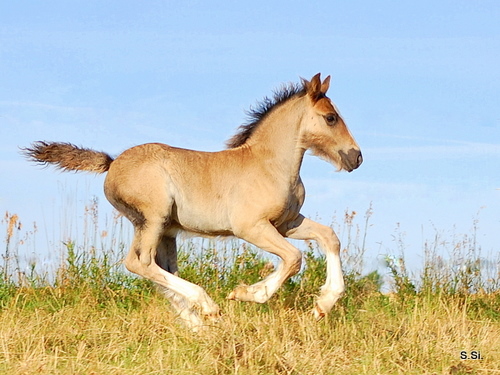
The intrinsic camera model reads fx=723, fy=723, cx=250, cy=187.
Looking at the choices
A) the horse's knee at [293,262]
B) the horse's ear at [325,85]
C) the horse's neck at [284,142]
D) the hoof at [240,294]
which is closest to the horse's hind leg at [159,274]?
the hoof at [240,294]

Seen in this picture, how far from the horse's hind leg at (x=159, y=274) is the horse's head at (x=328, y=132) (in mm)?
1944

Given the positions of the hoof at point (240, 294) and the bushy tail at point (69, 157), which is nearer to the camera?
the hoof at point (240, 294)

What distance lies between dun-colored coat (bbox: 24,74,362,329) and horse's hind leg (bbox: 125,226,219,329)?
1cm

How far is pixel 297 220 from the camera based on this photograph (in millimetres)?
7953

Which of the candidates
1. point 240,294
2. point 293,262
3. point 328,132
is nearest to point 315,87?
point 328,132

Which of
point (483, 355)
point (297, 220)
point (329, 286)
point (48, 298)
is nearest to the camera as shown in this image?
point (483, 355)

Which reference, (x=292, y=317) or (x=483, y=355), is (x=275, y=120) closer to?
(x=292, y=317)

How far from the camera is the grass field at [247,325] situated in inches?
233

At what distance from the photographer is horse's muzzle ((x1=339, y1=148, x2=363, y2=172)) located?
7793 mm

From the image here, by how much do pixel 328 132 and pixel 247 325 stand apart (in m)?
2.36

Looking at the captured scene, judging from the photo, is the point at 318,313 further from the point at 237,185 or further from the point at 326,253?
the point at 237,185

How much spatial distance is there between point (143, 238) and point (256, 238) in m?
1.26

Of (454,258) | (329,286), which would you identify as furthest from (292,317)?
(454,258)

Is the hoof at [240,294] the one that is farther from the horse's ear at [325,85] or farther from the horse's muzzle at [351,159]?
the horse's ear at [325,85]
